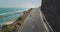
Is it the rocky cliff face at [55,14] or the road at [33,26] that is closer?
the rocky cliff face at [55,14]

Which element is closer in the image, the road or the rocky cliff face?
the rocky cliff face

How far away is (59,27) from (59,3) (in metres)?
1.96

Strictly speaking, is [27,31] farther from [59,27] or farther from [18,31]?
[59,27]

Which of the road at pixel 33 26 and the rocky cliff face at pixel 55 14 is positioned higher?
the rocky cliff face at pixel 55 14

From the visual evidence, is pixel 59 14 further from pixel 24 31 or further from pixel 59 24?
pixel 24 31

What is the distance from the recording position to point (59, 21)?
13.3m

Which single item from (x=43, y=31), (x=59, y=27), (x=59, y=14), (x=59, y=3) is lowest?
(x=43, y=31)

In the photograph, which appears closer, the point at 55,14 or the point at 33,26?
the point at 55,14

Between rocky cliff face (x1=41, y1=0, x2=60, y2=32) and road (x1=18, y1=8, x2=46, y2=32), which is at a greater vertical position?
rocky cliff face (x1=41, y1=0, x2=60, y2=32)

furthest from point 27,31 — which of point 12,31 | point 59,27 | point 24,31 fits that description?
point 59,27

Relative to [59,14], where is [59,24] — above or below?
below

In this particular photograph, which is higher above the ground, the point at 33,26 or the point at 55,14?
the point at 55,14

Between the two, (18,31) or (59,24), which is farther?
(18,31)

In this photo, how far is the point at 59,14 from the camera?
1308cm
